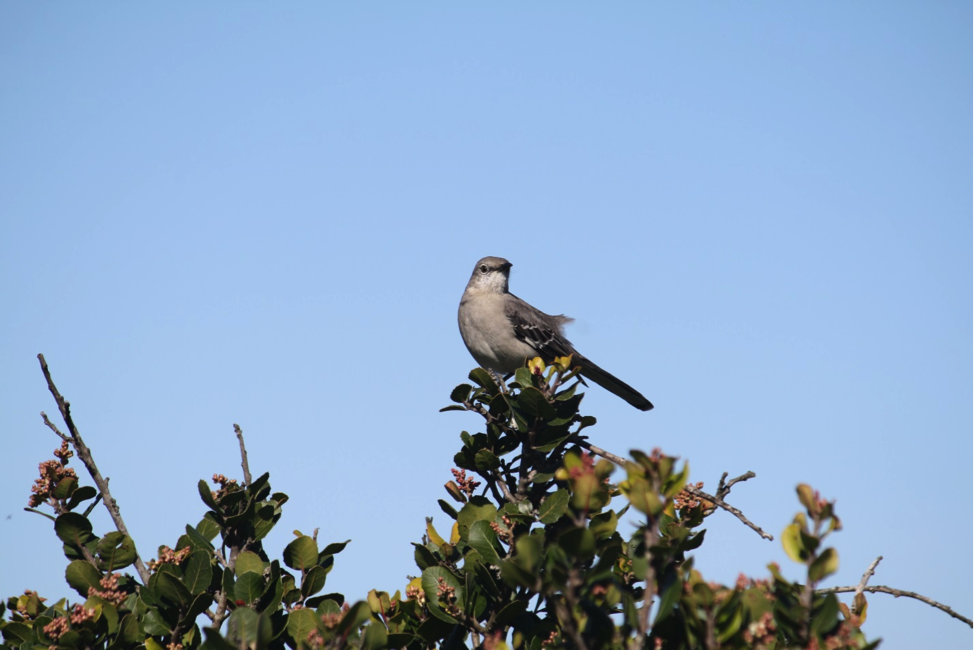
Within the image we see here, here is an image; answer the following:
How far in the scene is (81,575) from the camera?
3.84 metres

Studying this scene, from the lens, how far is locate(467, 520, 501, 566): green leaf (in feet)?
12.0

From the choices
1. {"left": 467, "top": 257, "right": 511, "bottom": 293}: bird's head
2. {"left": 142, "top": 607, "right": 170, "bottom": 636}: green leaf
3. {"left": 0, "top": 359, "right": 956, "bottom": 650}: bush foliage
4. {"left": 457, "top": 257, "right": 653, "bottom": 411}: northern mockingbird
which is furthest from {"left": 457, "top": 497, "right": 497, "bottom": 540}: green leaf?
{"left": 467, "top": 257, "right": 511, "bottom": 293}: bird's head

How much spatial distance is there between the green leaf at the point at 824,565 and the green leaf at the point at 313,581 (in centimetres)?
225

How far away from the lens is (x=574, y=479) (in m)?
2.29

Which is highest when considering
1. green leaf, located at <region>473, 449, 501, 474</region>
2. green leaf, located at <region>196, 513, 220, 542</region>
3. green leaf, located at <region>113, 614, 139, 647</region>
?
green leaf, located at <region>473, 449, 501, 474</region>

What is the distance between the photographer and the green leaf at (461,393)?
5.33 metres

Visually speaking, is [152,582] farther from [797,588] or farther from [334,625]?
[797,588]

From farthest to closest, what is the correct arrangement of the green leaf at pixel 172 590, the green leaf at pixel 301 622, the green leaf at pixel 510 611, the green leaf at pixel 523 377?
the green leaf at pixel 523 377 → the green leaf at pixel 172 590 → the green leaf at pixel 510 611 → the green leaf at pixel 301 622

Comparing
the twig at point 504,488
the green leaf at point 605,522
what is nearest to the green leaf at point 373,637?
the green leaf at point 605,522

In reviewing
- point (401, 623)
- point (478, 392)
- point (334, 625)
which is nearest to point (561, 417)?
point (478, 392)

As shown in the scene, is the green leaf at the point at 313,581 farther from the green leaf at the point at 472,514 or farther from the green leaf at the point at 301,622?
the green leaf at the point at 472,514

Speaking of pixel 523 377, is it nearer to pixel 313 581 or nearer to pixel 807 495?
pixel 313 581

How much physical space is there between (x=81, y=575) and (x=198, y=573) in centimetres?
64

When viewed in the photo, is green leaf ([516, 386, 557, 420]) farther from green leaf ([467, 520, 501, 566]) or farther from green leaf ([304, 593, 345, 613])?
green leaf ([304, 593, 345, 613])
